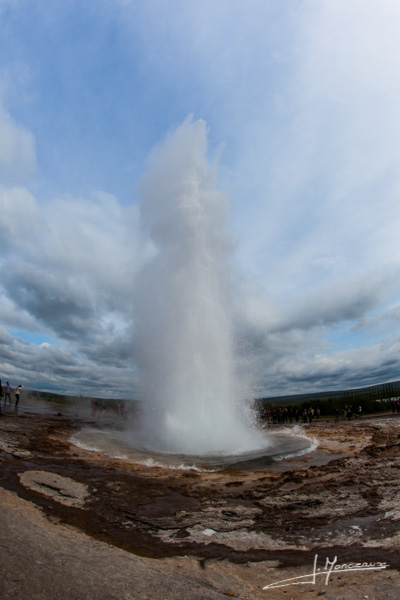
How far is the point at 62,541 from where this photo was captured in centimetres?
419

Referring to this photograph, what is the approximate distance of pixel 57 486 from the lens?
6711 mm

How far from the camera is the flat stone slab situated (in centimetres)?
613

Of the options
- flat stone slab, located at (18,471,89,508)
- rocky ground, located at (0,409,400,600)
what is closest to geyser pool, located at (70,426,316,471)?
rocky ground, located at (0,409,400,600)

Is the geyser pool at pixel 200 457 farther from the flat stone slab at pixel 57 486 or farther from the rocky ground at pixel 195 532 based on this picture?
the flat stone slab at pixel 57 486

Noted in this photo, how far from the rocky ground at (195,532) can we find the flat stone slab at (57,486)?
0.9 inches

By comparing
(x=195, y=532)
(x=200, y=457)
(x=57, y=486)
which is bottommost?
(x=200, y=457)

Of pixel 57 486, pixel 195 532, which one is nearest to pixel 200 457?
pixel 57 486

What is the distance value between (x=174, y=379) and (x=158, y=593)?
41.2 ft

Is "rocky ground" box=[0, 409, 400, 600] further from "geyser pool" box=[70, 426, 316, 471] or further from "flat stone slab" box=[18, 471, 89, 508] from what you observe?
"geyser pool" box=[70, 426, 316, 471]

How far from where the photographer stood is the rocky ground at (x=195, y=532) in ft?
11.1

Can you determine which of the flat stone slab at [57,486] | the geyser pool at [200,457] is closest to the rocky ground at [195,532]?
the flat stone slab at [57,486]

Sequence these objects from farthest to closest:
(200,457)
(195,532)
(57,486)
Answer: (200,457) < (57,486) < (195,532)

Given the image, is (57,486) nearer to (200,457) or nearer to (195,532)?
(195,532)

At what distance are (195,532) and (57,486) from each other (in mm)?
3076
